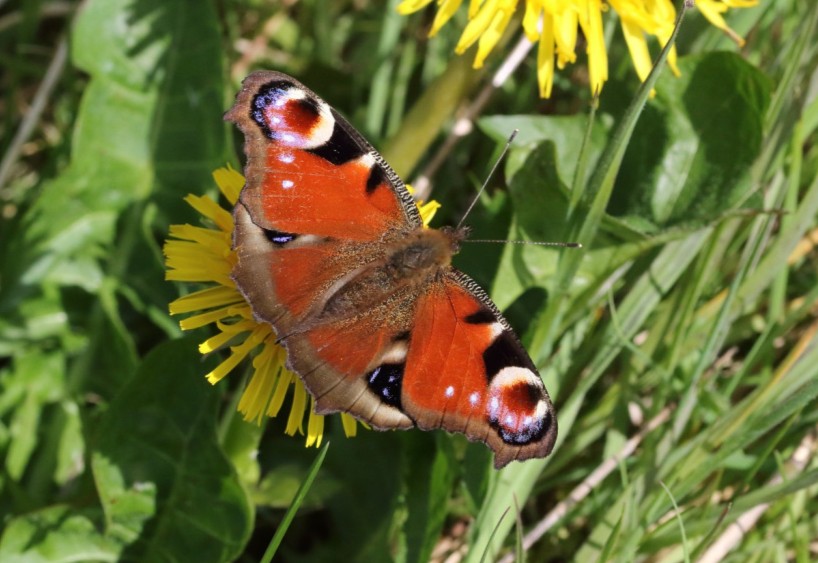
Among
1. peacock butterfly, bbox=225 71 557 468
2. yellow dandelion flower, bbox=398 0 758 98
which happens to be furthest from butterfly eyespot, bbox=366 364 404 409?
yellow dandelion flower, bbox=398 0 758 98

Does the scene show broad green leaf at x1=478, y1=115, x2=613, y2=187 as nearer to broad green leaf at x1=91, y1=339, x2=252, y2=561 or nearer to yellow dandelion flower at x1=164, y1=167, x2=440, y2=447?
yellow dandelion flower at x1=164, y1=167, x2=440, y2=447

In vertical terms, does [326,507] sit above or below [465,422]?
below

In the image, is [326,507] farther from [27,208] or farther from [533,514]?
[27,208]

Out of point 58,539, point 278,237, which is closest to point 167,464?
point 58,539

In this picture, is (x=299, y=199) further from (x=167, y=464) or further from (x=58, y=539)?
(x=58, y=539)

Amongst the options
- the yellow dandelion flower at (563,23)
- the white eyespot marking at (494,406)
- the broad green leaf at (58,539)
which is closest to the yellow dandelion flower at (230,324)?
the white eyespot marking at (494,406)

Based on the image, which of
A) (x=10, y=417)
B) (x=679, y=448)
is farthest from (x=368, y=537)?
(x=10, y=417)
